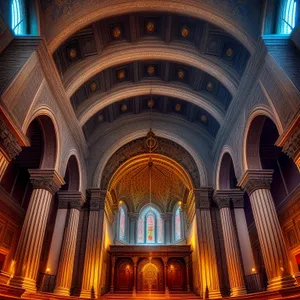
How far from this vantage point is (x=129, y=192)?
910 inches

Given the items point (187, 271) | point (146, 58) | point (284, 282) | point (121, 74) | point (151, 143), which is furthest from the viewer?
point (187, 271)

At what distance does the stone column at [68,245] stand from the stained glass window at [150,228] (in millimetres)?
11771

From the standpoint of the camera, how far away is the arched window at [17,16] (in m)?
8.32

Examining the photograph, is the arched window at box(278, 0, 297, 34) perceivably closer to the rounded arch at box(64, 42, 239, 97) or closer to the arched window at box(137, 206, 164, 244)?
the rounded arch at box(64, 42, 239, 97)

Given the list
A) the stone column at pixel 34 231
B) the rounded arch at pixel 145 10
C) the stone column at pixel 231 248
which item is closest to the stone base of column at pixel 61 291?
the stone column at pixel 34 231

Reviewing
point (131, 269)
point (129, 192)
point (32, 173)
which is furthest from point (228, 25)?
point (129, 192)

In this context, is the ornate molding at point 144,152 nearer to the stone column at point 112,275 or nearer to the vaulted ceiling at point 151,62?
the vaulted ceiling at point 151,62

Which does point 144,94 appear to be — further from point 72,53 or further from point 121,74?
point 72,53

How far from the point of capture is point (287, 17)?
851cm

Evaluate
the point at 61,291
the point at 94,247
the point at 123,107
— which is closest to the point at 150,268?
the point at 94,247

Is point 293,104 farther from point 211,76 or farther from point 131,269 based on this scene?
point 131,269

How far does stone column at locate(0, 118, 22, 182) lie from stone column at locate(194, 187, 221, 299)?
9.47m

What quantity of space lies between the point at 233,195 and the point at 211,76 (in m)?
5.56

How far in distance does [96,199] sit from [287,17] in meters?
11.2
